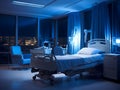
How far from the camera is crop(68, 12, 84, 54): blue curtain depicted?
6941 millimetres

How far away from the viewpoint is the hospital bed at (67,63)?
4160mm

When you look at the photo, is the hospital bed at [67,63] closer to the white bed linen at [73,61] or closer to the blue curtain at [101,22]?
the white bed linen at [73,61]

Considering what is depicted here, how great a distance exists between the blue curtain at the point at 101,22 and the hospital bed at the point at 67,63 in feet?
0.90

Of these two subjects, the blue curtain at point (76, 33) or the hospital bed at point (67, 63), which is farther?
the blue curtain at point (76, 33)

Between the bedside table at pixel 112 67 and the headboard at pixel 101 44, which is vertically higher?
the headboard at pixel 101 44

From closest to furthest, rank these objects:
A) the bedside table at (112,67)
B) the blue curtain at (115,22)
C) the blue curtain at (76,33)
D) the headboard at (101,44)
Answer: the bedside table at (112,67), the blue curtain at (115,22), the headboard at (101,44), the blue curtain at (76,33)

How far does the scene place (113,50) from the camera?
5.48m

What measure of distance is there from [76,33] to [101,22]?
1510 millimetres

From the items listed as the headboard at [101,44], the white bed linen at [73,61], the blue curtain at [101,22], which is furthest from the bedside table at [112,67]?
the blue curtain at [101,22]

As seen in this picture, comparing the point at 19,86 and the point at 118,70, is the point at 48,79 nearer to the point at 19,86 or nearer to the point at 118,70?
the point at 19,86

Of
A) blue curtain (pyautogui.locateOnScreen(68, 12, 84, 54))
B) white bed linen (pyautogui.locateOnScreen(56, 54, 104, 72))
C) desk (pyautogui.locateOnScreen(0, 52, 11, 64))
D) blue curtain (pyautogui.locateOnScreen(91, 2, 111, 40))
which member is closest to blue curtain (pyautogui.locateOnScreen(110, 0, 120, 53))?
blue curtain (pyautogui.locateOnScreen(91, 2, 111, 40))

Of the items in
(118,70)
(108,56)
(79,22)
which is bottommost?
(118,70)

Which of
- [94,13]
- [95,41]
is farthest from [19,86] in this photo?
[94,13]

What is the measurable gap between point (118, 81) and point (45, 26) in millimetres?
5350
